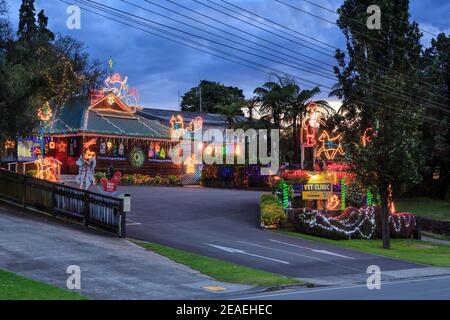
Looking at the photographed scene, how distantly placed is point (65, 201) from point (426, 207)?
29343 mm

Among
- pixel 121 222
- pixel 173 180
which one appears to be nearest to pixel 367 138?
pixel 121 222

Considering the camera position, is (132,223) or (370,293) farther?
(132,223)

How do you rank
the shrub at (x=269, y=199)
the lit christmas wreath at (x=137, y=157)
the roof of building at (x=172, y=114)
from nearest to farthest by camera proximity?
1. the shrub at (x=269, y=199)
2. the lit christmas wreath at (x=137, y=157)
3. the roof of building at (x=172, y=114)

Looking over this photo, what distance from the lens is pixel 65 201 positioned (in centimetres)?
2198

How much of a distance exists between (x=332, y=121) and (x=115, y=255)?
25.6 m

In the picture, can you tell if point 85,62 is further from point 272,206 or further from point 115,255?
point 115,255

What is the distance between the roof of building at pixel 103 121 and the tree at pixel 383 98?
1718cm

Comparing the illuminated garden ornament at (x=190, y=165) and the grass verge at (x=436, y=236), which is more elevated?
the illuminated garden ornament at (x=190, y=165)

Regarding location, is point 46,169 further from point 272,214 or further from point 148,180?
point 272,214

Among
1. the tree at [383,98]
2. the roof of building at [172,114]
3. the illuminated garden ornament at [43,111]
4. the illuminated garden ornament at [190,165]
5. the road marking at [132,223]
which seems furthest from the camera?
the roof of building at [172,114]

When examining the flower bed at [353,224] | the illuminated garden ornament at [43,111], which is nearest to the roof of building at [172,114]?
the illuminated garden ornament at [43,111]

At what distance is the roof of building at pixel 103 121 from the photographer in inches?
1721

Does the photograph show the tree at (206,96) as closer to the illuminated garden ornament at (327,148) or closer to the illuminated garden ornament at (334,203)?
the illuminated garden ornament at (327,148)

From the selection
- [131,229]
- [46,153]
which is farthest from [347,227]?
[46,153]
